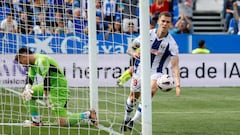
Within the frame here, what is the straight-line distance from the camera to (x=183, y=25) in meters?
31.3

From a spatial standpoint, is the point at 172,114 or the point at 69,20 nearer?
the point at 172,114

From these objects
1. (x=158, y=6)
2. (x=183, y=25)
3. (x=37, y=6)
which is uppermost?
(x=37, y=6)

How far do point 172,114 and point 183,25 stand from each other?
14.4m

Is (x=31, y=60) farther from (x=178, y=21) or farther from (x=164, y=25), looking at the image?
(x=178, y=21)

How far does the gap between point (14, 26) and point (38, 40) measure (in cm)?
692

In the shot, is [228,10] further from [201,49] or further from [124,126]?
[124,126]

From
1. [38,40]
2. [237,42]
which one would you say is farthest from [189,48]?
[38,40]

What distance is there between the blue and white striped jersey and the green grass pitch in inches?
41.9

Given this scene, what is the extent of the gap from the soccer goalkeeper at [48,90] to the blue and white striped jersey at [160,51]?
1340mm

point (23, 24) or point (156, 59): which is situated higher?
point (23, 24)

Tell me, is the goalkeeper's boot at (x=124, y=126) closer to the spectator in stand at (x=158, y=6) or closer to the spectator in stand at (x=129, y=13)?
the spectator in stand at (x=129, y=13)

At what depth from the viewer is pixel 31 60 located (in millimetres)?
14555

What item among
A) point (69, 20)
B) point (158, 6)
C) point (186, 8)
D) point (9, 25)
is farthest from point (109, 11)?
point (186, 8)

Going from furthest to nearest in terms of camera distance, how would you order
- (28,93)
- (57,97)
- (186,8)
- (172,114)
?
(186,8) → (172,114) → (57,97) → (28,93)
